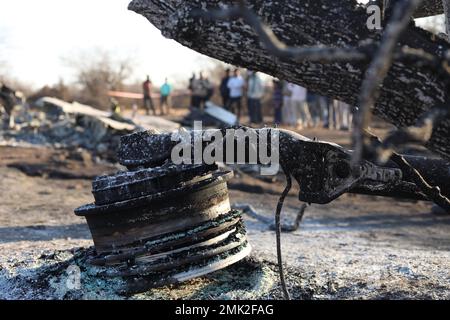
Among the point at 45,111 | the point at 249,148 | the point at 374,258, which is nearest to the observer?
the point at 249,148

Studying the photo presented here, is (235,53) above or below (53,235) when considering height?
above

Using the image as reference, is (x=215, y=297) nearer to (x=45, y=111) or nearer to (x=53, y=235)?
(x=53, y=235)

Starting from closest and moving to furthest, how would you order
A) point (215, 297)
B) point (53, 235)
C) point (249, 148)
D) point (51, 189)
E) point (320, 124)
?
1. point (249, 148)
2. point (215, 297)
3. point (53, 235)
4. point (51, 189)
5. point (320, 124)

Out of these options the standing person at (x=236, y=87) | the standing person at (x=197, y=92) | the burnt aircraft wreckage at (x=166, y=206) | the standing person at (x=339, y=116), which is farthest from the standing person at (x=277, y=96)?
the burnt aircraft wreckage at (x=166, y=206)

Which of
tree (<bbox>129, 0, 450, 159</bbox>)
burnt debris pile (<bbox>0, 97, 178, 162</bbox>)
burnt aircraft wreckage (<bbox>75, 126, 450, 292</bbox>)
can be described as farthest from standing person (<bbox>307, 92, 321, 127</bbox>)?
tree (<bbox>129, 0, 450, 159</bbox>)

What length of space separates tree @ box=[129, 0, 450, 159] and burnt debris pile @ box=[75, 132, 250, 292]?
30.8 inches

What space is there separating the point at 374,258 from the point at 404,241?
110 inches

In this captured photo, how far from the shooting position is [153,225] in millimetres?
3262

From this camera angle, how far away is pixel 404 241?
23.2 feet

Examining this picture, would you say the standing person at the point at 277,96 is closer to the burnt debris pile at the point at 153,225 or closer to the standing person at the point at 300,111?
the standing person at the point at 300,111

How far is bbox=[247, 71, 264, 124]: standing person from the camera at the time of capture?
723 inches

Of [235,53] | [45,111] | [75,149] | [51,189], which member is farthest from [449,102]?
[45,111]

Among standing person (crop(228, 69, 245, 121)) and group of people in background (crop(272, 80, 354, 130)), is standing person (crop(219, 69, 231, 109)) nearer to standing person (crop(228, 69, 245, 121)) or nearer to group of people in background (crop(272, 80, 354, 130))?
standing person (crop(228, 69, 245, 121))

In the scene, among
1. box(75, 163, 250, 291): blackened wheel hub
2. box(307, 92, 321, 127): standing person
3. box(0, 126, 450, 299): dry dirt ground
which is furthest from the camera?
box(307, 92, 321, 127): standing person
